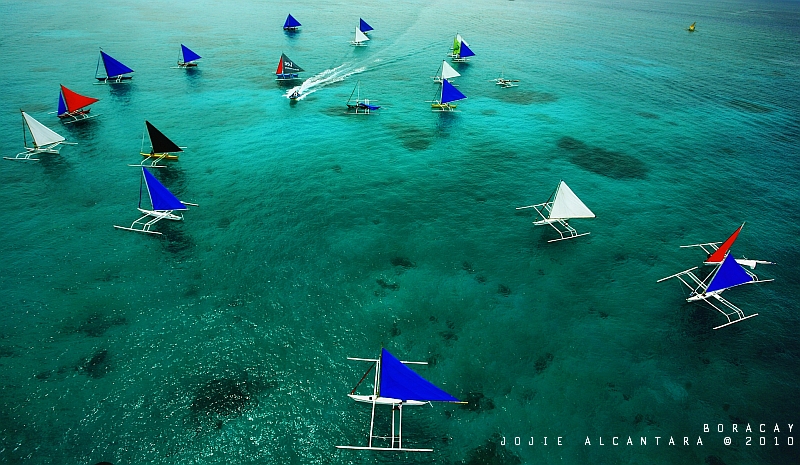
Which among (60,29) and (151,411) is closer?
(151,411)

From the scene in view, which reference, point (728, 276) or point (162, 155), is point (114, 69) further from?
point (728, 276)

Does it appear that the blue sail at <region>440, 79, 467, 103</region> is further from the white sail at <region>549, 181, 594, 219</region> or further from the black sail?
the black sail

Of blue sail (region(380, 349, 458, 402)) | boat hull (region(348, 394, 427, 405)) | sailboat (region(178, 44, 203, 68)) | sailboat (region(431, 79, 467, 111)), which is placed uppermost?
sailboat (region(178, 44, 203, 68))

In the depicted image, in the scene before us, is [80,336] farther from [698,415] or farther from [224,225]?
[698,415]

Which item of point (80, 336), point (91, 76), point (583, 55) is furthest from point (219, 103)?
point (583, 55)

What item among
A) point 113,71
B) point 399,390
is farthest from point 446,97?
point 113,71

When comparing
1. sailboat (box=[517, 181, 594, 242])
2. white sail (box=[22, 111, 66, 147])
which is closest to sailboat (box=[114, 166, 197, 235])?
white sail (box=[22, 111, 66, 147])

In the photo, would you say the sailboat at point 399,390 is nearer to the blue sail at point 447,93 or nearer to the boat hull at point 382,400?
the boat hull at point 382,400

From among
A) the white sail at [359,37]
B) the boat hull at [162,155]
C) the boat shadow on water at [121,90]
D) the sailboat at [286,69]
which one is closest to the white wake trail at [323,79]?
the sailboat at [286,69]
